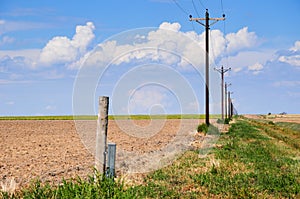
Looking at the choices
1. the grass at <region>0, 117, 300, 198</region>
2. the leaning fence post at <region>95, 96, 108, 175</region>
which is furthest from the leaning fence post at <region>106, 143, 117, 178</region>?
the grass at <region>0, 117, 300, 198</region>

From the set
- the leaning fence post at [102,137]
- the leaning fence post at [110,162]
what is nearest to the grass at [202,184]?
the leaning fence post at [110,162]

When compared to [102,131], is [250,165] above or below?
below

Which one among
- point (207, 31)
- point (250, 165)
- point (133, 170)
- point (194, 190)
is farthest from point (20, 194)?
point (207, 31)

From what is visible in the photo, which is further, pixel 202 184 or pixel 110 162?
pixel 202 184

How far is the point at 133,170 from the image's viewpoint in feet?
40.6

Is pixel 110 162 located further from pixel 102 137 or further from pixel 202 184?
pixel 202 184

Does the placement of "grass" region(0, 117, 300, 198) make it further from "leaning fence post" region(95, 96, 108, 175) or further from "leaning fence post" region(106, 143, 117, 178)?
"leaning fence post" region(95, 96, 108, 175)

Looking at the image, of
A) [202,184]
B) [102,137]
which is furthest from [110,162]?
[202,184]

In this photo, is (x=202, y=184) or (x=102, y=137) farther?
(x=202, y=184)

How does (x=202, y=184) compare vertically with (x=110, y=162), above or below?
below

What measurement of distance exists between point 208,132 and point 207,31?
8.40 meters

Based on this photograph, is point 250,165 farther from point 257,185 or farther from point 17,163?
point 17,163

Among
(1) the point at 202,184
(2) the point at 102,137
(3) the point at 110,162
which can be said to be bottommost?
(1) the point at 202,184

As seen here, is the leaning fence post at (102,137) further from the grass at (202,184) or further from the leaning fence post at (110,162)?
the grass at (202,184)
